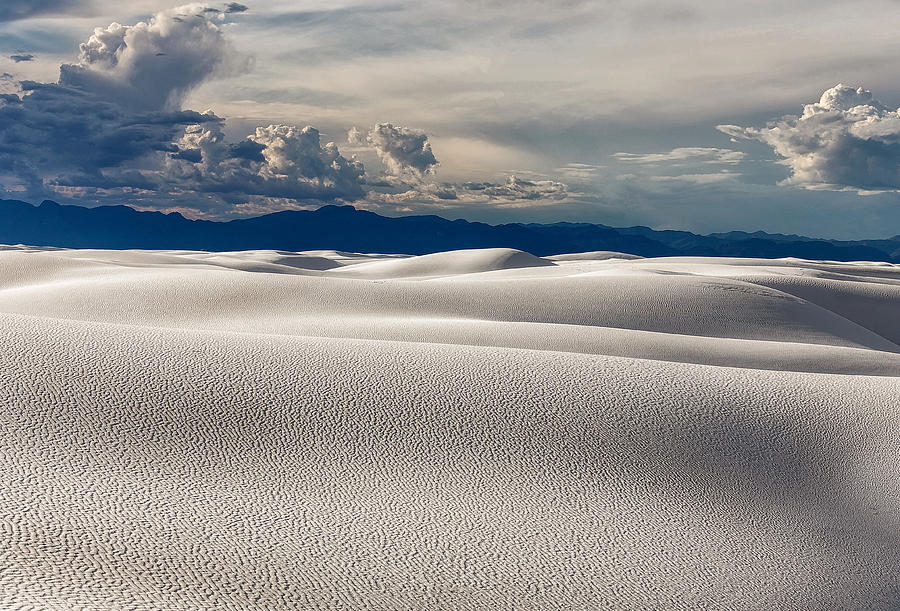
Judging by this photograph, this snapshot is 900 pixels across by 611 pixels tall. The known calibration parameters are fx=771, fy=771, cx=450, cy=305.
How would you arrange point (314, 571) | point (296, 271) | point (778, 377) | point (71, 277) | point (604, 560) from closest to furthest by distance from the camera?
point (314, 571) < point (604, 560) < point (778, 377) < point (71, 277) < point (296, 271)

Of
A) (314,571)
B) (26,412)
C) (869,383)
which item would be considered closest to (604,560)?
(314,571)

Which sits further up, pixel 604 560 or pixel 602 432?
pixel 602 432

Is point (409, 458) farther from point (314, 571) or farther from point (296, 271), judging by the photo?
point (296, 271)

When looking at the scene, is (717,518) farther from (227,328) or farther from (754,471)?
(227,328)

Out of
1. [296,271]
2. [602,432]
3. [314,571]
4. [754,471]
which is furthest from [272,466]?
[296,271]

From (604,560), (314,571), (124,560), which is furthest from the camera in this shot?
(604,560)

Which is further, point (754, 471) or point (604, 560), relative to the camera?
point (754, 471)
